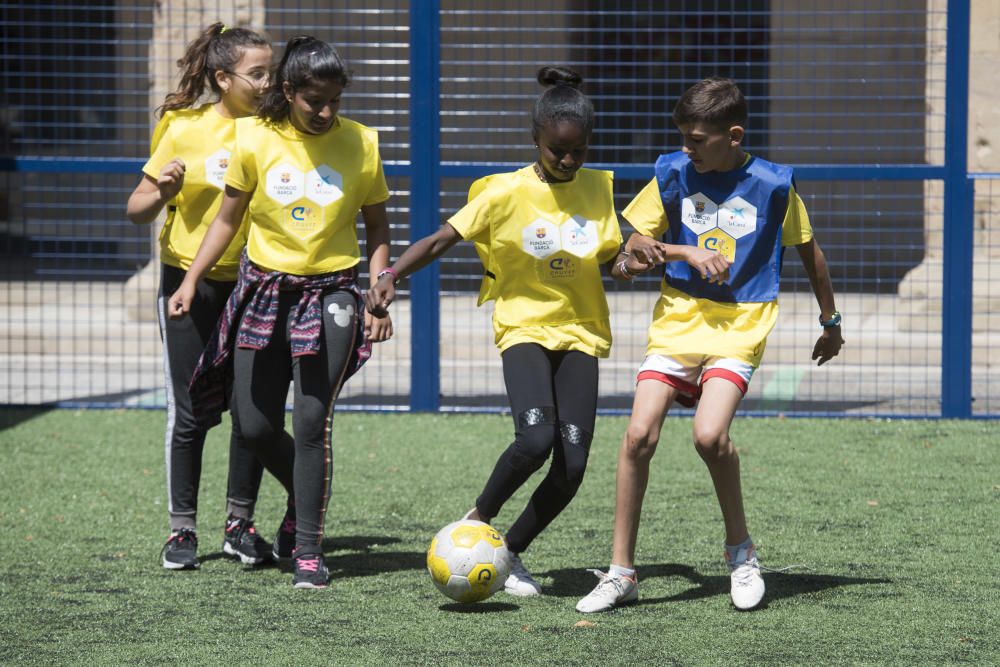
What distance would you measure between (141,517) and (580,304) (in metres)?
2.37

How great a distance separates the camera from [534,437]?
4812mm

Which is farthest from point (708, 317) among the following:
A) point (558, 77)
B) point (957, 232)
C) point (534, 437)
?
point (957, 232)

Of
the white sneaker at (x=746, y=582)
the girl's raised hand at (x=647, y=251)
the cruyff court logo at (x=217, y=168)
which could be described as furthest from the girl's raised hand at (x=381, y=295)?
the white sneaker at (x=746, y=582)

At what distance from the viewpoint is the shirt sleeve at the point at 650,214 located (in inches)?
194

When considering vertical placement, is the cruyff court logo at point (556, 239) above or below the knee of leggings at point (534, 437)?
above

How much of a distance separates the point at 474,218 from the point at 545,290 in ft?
1.06

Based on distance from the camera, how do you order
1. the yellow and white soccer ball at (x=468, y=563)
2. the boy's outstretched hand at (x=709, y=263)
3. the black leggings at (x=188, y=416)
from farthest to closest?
the black leggings at (x=188, y=416) → the yellow and white soccer ball at (x=468, y=563) → the boy's outstretched hand at (x=709, y=263)

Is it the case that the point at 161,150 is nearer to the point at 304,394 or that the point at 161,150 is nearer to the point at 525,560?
the point at 304,394

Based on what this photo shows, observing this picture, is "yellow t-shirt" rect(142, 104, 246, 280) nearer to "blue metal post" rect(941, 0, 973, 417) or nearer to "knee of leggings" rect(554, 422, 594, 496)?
"knee of leggings" rect(554, 422, 594, 496)

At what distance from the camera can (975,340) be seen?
32.2 ft

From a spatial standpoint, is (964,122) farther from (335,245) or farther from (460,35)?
(460,35)

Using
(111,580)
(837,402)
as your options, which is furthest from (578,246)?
(837,402)

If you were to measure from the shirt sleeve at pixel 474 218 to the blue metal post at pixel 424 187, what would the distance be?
3.72 m

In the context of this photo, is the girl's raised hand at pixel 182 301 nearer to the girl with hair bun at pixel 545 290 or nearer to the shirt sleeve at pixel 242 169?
the shirt sleeve at pixel 242 169
